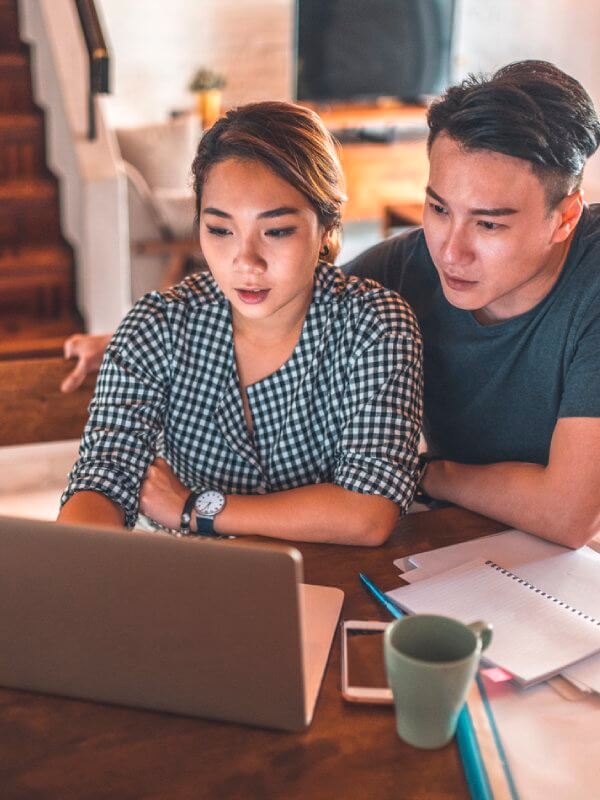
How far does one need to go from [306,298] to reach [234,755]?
794mm

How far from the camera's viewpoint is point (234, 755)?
2.85ft

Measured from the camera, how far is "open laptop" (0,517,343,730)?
79 cm

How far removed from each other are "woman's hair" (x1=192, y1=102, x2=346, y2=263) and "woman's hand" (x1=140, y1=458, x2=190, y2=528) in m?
0.41

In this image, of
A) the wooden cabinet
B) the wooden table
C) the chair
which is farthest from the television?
the wooden table

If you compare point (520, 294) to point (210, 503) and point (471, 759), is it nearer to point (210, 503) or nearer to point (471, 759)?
point (210, 503)

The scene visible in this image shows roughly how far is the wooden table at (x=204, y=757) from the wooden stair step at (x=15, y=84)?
12.3 ft

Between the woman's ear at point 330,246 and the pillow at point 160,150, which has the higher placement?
the woman's ear at point 330,246

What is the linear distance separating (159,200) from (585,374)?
3603 millimetres

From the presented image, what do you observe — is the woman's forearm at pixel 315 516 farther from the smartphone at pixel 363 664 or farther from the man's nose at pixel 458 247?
the man's nose at pixel 458 247

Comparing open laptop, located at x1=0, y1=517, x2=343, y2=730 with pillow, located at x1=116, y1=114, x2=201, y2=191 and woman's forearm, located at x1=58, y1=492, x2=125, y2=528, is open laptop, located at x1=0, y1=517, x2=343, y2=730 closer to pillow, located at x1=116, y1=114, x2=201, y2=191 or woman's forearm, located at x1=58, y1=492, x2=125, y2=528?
woman's forearm, located at x1=58, y1=492, x2=125, y2=528

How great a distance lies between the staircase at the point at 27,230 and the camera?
395 centimetres

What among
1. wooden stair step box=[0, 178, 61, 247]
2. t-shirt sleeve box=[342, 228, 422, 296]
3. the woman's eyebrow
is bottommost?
wooden stair step box=[0, 178, 61, 247]

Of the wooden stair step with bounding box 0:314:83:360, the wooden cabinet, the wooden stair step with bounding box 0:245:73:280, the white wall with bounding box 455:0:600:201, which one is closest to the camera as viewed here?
the wooden stair step with bounding box 0:314:83:360

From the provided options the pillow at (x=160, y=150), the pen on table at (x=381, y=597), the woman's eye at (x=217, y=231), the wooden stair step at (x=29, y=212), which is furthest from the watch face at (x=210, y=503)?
the pillow at (x=160, y=150)
